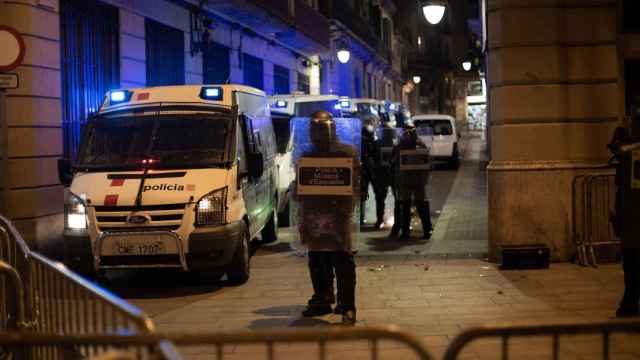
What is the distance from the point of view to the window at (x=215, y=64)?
64.5ft

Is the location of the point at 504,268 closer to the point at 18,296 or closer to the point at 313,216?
the point at 313,216

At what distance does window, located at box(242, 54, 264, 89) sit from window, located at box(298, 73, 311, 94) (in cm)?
556

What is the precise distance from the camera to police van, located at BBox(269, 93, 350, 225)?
1391 centimetres

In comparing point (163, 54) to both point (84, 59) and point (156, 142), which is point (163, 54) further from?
point (156, 142)

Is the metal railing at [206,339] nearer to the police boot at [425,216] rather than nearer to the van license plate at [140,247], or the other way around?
the van license plate at [140,247]

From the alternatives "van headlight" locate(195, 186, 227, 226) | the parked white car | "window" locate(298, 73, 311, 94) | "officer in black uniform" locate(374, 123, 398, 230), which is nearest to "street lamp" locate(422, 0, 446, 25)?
"officer in black uniform" locate(374, 123, 398, 230)

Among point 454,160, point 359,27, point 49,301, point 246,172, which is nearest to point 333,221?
point 246,172

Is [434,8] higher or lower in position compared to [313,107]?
higher

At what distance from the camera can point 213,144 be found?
9609mm

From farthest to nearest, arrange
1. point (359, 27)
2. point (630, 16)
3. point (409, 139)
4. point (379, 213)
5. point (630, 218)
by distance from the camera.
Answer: point (359, 27), point (379, 213), point (409, 139), point (630, 16), point (630, 218)

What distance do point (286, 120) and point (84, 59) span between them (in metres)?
3.84

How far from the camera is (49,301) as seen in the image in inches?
211

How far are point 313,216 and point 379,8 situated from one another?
1602 inches

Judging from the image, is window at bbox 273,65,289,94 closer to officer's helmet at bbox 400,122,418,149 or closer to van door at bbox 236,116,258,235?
officer's helmet at bbox 400,122,418,149
